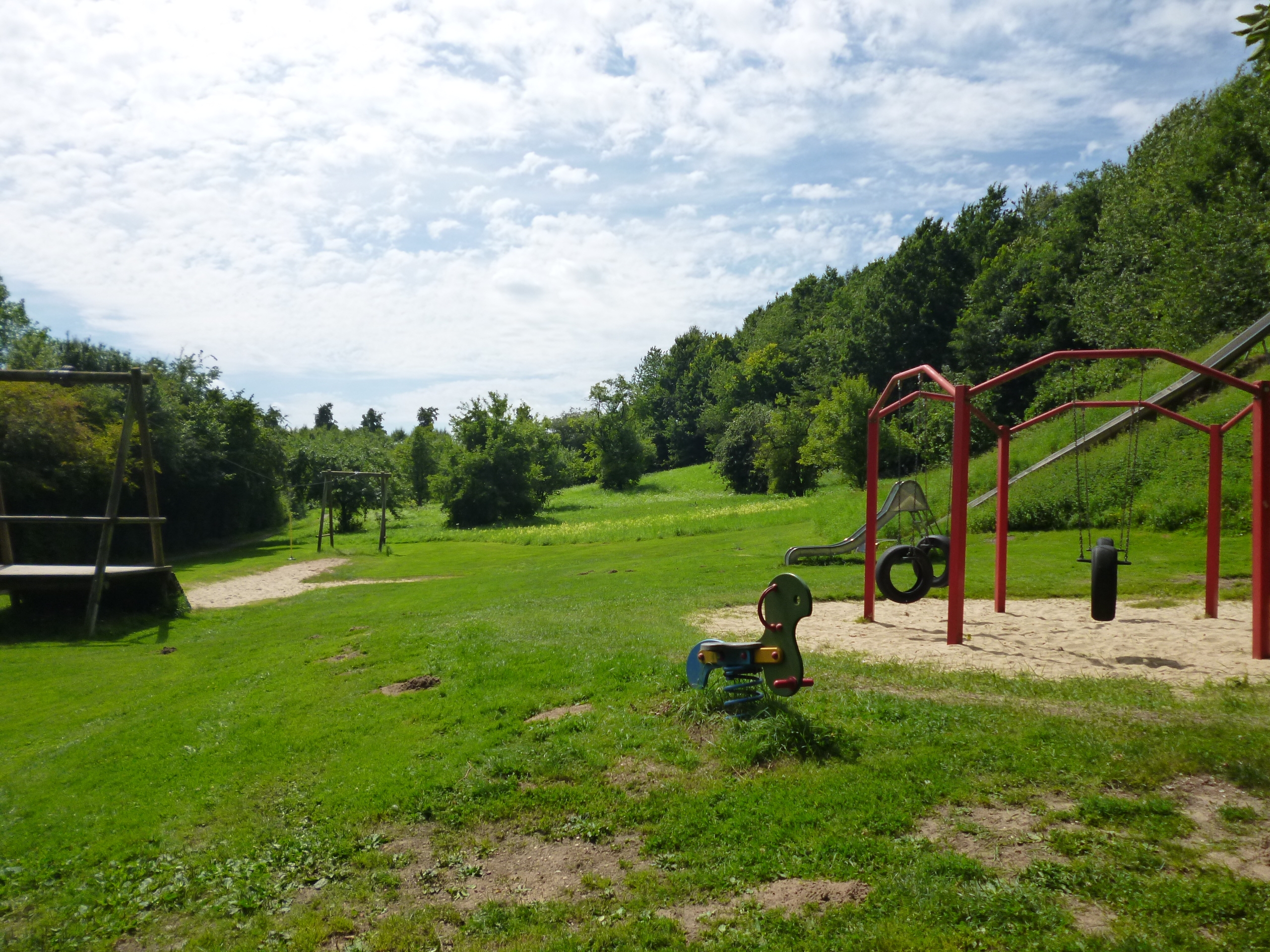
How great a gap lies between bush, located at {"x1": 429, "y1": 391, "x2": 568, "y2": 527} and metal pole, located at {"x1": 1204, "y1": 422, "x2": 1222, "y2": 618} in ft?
139

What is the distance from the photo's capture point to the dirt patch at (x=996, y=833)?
4648mm

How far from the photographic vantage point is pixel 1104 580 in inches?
385

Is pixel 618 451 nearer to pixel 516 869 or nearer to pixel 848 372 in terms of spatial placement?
pixel 848 372

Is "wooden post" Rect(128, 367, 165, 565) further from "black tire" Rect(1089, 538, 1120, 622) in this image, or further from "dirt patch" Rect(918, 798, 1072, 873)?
"black tire" Rect(1089, 538, 1120, 622)

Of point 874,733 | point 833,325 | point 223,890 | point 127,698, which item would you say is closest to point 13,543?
point 127,698

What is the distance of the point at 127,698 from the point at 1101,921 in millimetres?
12361

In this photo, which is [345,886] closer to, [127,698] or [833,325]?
[127,698]

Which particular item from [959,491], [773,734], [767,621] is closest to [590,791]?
[773,734]

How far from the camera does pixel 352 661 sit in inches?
465

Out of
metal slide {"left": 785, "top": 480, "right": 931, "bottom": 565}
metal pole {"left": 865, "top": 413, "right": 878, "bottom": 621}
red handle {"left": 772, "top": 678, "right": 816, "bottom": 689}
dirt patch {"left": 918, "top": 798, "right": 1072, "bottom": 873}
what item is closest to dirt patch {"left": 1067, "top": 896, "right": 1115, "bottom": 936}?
dirt patch {"left": 918, "top": 798, "right": 1072, "bottom": 873}

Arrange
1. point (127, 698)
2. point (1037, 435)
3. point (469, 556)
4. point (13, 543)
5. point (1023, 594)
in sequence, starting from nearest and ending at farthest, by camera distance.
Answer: point (127, 698) → point (1023, 594) → point (13, 543) → point (1037, 435) → point (469, 556)

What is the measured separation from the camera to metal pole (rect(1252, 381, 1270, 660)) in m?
9.38

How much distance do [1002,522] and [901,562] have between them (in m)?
2.44

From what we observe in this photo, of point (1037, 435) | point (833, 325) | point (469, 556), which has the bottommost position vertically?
point (469, 556)
